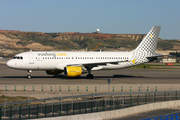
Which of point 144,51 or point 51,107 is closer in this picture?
point 51,107

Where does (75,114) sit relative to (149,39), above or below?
below

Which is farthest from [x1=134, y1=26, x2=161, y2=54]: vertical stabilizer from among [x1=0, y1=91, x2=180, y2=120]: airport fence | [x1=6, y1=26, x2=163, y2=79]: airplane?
[x1=0, y1=91, x2=180, y2=120]: airport fence

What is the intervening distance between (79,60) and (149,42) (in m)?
14.9

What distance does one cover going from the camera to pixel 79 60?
177 ft

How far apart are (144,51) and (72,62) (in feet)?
48.3

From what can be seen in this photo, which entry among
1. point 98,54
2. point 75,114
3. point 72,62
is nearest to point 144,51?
point 98,54

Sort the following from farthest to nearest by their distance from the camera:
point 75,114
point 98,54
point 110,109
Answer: point 98,54
point 110,109
point 75,114

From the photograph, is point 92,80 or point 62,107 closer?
point 62,107

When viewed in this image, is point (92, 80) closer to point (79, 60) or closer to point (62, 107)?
point (79, 60)

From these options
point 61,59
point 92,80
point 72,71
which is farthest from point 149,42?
point 61,59

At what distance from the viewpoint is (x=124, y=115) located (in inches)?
1035

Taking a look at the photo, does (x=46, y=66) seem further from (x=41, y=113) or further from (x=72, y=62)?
(x=41, y=113)

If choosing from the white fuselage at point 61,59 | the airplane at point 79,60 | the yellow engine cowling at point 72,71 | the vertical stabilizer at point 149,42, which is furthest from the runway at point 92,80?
the vertical stabilizer at point 149,42

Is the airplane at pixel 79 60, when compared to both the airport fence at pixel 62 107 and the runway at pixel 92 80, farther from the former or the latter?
the airport fence at pixel 62 107
